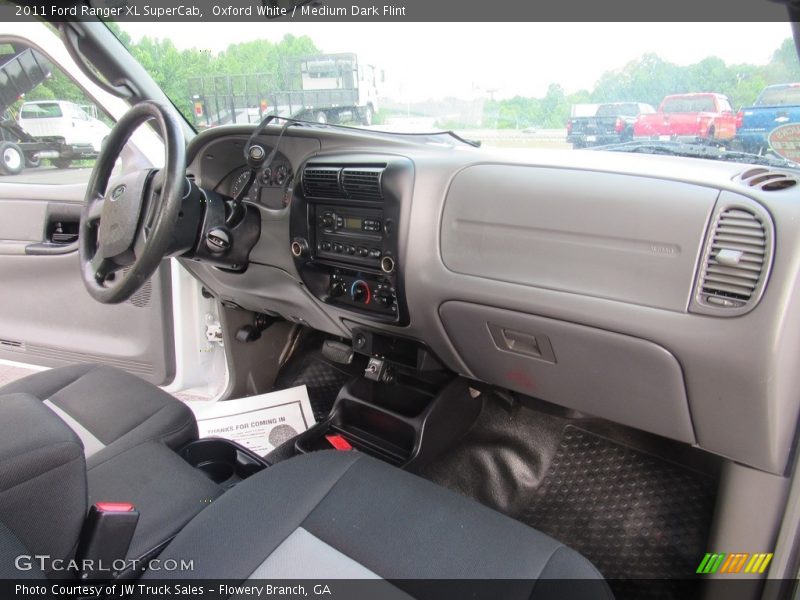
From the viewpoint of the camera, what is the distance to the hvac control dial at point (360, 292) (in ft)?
5.32

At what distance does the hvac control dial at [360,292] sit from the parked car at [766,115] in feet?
3.11

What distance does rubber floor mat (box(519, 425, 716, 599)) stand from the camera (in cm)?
145

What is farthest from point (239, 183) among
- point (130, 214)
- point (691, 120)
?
point (691, 120)

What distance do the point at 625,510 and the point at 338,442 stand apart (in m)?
0.90

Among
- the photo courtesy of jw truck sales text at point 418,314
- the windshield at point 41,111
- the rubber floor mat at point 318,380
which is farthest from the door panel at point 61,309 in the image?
the rubber floor mat at point 318,380

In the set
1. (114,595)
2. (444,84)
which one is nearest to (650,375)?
(444,84)

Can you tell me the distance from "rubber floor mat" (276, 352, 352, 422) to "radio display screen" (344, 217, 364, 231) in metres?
0.89

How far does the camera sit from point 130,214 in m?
1.45

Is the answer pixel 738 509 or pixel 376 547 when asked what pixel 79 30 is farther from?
pixel 738 509

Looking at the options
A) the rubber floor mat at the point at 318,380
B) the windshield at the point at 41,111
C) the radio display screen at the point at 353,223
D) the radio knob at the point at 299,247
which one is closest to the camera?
the radio display screen at the point at 353,223

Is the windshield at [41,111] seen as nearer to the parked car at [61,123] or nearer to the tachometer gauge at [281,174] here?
the parked car at [61,123]

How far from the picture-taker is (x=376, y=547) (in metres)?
1.06

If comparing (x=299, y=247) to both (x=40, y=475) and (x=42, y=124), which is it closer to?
(x=40, y=475)

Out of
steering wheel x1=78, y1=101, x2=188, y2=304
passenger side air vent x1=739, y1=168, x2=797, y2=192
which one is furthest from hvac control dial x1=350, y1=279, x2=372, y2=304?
passenger side air vent x1=739, y1=168, x2=797, y2=192
